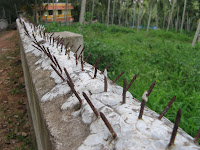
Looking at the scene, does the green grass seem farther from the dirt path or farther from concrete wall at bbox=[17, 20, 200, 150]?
the dirt path

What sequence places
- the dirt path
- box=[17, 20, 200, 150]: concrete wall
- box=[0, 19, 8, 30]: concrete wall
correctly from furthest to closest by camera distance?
1. box=[0, 19, 8, 30]: concrete wall
2. the dirt path
3. box=[17, 20, 200, 150]: concrete wall

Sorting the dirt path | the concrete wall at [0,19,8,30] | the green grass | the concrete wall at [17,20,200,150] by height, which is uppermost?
the concrete wall at [0,19,8,30]

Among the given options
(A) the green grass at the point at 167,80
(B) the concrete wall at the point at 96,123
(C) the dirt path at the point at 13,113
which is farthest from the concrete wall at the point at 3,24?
(B) the concrete wall at the point at 96,123

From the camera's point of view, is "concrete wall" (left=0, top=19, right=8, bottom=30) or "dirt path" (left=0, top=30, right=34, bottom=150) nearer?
"dirt path" (left=0, top=30, right=34, bottom=150)

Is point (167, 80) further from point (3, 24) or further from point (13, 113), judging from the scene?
point (3, 24)

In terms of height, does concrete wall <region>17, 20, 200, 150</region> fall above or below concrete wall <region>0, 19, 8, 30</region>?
below

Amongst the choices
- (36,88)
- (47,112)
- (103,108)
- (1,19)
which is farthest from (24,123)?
(1,19)

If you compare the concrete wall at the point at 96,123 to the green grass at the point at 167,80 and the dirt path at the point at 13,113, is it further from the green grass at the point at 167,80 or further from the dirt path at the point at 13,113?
the dirt path at the point at 13,113

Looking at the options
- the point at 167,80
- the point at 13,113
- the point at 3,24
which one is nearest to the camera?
the point at 13,113

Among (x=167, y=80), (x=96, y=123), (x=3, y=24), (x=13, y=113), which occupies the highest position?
(x=3, y=24)

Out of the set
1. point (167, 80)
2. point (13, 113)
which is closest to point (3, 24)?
point (13, 113)

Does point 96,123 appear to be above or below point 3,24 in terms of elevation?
below

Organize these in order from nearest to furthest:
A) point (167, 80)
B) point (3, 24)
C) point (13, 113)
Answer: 1. point (13, 113)
2. point (167, 80)
3. point (3, 24)

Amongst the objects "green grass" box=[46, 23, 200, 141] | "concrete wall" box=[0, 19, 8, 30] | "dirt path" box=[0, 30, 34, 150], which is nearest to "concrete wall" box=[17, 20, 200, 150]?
"green grass" box=[46, 23, 200, 141]
